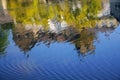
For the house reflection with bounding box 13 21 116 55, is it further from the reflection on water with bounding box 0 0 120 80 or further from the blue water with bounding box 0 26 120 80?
the blue water with bounding box 0 26 120 80

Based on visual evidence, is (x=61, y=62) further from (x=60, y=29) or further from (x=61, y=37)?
(x=60, y=29)

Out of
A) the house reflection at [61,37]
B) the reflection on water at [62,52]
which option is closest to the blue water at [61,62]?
the reflection on water at [62,52]

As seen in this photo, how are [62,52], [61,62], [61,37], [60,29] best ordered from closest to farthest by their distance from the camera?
[61,62]
[62,52]
[61,37]
[60,29]

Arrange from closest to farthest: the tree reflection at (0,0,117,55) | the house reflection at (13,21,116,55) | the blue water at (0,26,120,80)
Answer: the blue water at (0,26,120,80), the house reflection at (13,21,116,55), the tree reflection at (0,0,117,55)

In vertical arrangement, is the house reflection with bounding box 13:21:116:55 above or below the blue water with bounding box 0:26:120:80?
below

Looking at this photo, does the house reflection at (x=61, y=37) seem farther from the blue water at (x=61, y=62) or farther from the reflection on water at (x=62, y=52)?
the blue water at (x=61, y=62)

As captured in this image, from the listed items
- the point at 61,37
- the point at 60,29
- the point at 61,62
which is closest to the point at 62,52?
the point at 61,62

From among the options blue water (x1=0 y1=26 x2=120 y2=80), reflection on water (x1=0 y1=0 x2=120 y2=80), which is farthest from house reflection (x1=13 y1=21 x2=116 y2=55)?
blue water (x1=0 y1=26 x2=120 y2=80)

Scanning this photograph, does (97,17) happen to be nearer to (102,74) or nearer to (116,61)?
(116,61)

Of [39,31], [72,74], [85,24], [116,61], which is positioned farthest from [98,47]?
[85,24]

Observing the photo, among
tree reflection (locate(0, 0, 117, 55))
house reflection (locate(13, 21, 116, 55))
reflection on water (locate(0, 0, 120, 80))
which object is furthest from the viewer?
tree reflection (locate(0, 0, 117, 55))

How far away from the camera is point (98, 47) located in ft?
89.9

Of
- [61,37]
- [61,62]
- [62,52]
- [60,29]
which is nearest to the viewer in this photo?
[61,62]

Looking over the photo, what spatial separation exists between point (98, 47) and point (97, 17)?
20.6m
